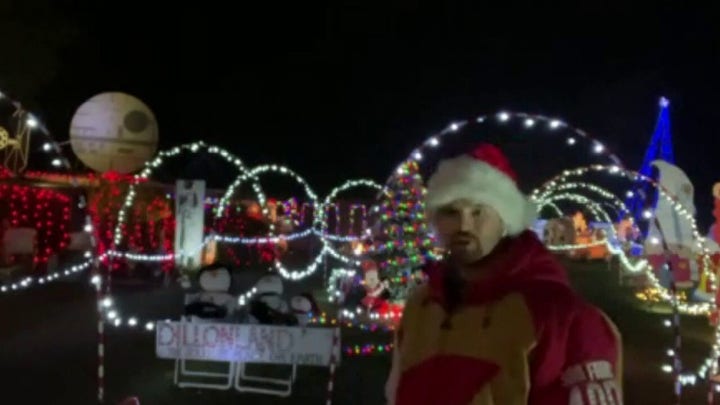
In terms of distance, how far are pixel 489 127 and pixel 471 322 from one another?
94.7 ft

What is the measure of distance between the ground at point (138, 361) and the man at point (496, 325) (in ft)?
18.1

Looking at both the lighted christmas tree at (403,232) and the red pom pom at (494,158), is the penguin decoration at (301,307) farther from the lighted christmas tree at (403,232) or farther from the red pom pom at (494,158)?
the red pom pom at (494,158)

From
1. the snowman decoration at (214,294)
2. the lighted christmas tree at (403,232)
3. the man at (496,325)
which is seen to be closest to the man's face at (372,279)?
the lighted christmas tree at (403,232)

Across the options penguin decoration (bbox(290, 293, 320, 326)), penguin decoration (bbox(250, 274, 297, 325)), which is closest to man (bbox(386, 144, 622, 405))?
penguin decoration (bbox(250, 274, 297, 325))

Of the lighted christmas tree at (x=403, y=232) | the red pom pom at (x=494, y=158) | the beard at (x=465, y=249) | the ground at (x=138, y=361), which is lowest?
the ground at (x=138, y=361)

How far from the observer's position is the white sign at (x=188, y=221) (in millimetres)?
21203

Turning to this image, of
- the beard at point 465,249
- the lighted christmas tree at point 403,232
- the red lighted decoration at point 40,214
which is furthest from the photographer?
the red lighted decoration at point 40,214

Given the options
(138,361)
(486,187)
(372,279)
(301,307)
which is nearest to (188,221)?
(372,279)

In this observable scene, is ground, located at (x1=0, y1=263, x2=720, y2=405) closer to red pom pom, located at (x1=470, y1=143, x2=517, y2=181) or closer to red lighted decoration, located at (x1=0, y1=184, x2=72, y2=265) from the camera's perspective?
red lighted decoration, located at (x1=0, y1=184, x2=72, y2=265)

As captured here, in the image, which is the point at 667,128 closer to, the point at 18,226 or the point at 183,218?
the point at 183,218

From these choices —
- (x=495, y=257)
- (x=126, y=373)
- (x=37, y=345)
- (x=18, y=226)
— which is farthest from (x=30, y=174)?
(x=495, y=257)

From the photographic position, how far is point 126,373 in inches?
386

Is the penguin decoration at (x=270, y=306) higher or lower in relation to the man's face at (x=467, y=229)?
lower

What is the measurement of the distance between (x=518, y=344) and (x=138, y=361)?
8264 millimetres
